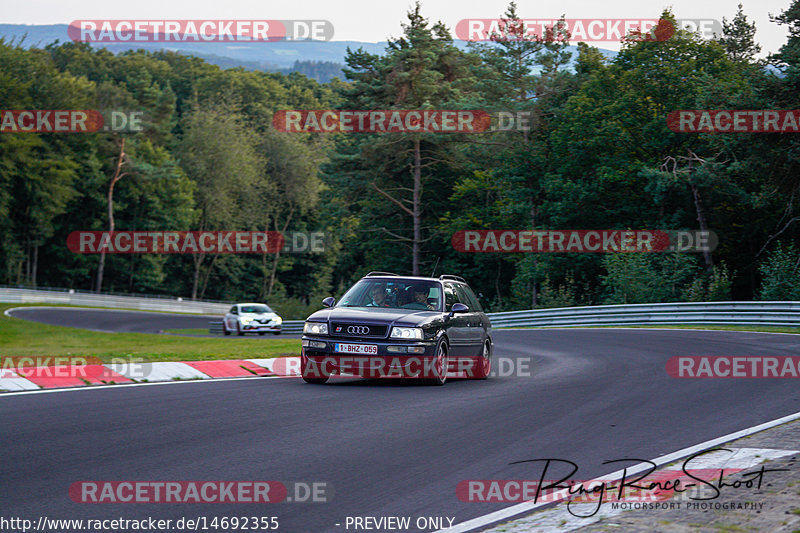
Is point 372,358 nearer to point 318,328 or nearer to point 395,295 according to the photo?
point 318,328

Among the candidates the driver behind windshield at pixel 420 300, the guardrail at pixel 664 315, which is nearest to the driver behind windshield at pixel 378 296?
the driver behind windshield at pixel 420 300

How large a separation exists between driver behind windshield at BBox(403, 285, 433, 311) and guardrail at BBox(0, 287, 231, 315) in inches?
2313

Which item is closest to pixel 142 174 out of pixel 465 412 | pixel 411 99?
pixel 411 99

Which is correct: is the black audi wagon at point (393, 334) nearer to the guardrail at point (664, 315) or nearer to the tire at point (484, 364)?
the tire at point (484, 364)

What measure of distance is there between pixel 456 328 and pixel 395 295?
3.56ft

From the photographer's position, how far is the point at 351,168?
6344 centimetres

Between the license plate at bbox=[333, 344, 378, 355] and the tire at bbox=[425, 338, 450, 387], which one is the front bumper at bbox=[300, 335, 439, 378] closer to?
the license plate at bbox=[333, 344, 378, 355]

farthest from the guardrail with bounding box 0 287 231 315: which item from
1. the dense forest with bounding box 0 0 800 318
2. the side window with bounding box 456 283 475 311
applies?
the side window with bounding box 456 283 475 311

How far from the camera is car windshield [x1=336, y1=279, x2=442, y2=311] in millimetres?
14375

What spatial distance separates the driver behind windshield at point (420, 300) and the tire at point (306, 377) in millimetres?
1691

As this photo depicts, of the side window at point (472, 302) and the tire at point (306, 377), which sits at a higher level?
the side window at point (472, 302)

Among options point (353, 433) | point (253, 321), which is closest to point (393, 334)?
point (353, 433)

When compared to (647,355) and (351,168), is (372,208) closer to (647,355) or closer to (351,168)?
(351,168)

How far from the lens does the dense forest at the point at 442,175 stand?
4431 centimetres
